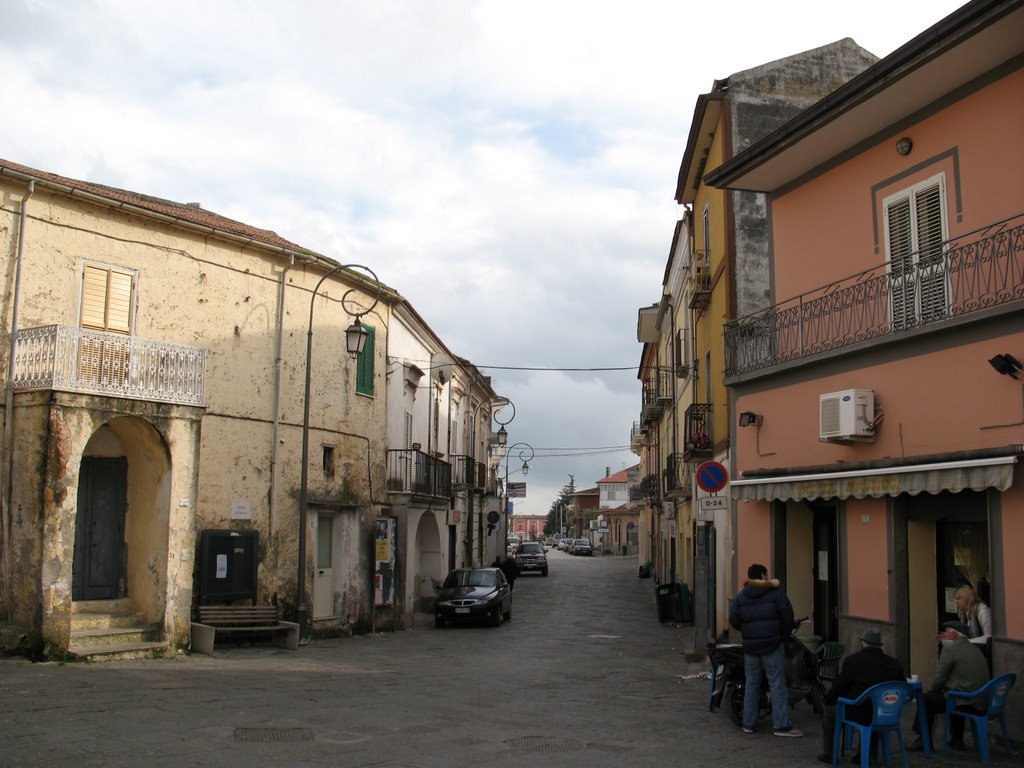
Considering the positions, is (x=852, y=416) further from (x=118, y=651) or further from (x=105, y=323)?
(x=105, y=323)

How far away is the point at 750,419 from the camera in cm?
1470

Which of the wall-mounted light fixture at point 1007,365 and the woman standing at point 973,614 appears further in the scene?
the woman standing at point 973,614

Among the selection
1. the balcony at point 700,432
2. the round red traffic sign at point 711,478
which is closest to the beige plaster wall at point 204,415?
the balcony at point 700,432

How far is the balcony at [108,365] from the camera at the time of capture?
15.0 meters

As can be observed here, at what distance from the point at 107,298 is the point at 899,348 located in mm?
12692

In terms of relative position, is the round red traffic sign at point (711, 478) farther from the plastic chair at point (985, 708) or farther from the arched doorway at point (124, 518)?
the arched doorway at point (124, 518)

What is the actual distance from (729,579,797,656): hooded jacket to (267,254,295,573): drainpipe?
12008 mm

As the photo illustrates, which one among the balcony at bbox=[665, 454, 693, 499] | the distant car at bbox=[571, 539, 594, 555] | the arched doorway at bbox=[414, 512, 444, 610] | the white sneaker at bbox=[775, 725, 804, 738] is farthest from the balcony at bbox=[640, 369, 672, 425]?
the distant car at bbox=[571, 539, 594, 555]

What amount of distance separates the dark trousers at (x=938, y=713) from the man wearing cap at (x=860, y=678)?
0.63 metres

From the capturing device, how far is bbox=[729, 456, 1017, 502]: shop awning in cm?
950

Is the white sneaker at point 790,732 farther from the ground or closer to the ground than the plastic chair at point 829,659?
closer to the ground

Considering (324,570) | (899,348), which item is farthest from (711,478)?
(324,570)

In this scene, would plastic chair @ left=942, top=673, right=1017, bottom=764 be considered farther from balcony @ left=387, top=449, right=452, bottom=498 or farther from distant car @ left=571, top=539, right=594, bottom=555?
distant car @ left=571, top=539, right=594, bottom=555

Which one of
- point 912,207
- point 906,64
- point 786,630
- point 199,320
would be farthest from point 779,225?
point 199,320
